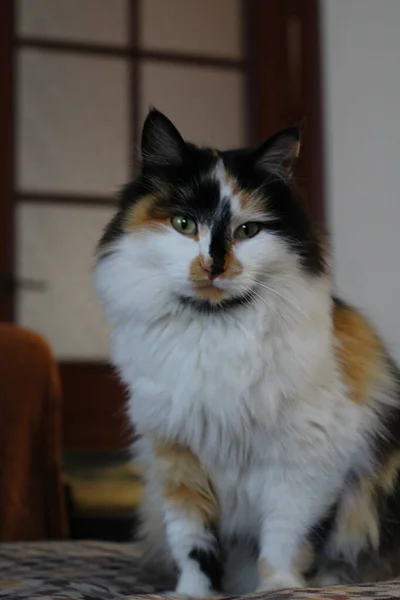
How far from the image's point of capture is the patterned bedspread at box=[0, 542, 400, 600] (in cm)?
96

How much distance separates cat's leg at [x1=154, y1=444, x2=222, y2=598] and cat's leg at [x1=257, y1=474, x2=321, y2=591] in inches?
3.4

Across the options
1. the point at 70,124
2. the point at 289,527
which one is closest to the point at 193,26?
the point at 70,124

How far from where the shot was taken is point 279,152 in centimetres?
122

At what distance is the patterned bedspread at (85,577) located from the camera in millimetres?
965

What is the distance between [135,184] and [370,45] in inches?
69.8

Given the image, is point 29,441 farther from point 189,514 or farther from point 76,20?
point 76,20

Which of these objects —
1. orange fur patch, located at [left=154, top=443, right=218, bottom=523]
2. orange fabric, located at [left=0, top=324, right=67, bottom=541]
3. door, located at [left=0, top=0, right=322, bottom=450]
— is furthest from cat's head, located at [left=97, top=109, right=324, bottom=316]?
door, located at [left=0, top=0, right=322, bottom=450]

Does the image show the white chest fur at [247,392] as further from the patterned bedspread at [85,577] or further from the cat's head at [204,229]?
the patterned bedspread at [85,577]

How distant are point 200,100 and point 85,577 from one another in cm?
184

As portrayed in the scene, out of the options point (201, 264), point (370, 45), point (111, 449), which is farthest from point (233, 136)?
point (201, 264)

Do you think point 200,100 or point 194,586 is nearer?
point 194,586

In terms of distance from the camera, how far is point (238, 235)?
117 centimetres

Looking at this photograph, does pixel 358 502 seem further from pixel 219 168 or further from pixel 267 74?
pixel 267 74

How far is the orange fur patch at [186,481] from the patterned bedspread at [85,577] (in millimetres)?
143
